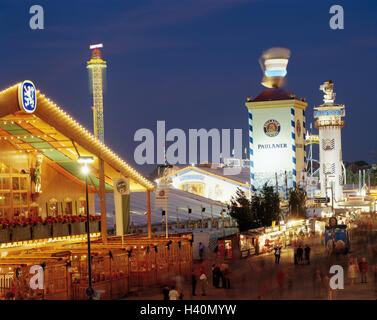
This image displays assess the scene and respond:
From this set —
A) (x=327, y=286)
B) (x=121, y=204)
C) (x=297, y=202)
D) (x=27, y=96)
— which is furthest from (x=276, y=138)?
(x=27, y=96)

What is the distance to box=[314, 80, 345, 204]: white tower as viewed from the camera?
309 ft

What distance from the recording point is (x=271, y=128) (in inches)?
2623

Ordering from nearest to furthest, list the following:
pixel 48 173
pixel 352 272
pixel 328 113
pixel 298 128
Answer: pixel 352 272, pixel 48 173, pixel 298 128, pixel 328 113

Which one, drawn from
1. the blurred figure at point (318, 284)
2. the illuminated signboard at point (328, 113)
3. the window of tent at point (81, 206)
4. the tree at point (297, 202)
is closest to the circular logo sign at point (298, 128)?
the tree at point (297, 202)

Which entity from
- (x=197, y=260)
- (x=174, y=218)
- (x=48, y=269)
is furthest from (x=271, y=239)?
(x=48, y=269)

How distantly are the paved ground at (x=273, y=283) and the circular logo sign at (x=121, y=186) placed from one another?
184 inches

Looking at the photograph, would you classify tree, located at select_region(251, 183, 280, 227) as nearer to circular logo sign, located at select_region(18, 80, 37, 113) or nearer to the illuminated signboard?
circular logo sign, located at select_region(18, 80, 37, 113)

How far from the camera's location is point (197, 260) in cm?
3938

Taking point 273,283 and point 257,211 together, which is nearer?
point 273,283

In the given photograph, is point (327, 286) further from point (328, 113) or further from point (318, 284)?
point (328, 113)

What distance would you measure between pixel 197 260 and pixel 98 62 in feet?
120

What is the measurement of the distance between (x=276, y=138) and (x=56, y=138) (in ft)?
127

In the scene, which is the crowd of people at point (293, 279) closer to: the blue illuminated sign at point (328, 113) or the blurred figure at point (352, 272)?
the blurred figure at point (352, 272)
